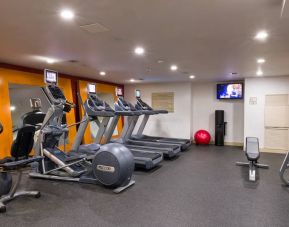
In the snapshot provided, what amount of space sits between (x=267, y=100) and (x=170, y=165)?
3.93 m

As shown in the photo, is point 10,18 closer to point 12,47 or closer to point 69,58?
point 12,47

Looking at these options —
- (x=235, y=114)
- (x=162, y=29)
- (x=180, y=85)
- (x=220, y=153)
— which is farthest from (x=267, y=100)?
(x=162, y=29)

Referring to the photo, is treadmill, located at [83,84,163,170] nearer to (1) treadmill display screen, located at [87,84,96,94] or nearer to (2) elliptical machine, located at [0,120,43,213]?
(1) treadmill display screen, located at [87,84,96,94]

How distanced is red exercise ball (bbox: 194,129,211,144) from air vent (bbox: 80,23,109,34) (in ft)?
20.1

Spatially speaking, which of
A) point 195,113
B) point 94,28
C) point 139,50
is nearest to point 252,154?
point 139,50

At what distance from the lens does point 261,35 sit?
310cm

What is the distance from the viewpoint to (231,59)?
4.64m

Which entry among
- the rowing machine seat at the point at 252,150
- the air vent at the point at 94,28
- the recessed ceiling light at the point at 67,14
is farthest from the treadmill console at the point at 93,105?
the rowing machine seat at the point at 252,150

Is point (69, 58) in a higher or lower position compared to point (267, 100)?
higher

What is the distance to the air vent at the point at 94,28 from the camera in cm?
276

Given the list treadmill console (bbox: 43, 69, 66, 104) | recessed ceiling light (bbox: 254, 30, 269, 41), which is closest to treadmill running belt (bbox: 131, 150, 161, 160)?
treadmill console (bbox: 43, 69, 66, 104)

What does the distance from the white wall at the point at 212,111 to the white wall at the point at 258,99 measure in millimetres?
740

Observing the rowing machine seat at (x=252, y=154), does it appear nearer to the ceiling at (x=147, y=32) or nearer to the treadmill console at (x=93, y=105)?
the ceiling at (x=147, y=32)

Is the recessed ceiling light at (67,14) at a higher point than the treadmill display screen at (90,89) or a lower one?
higher
